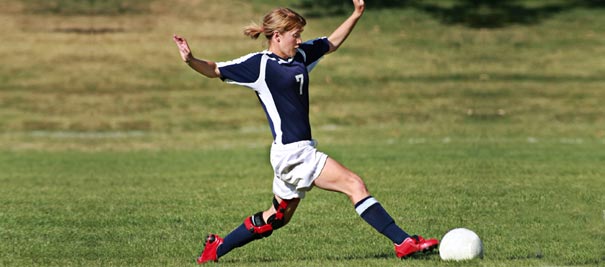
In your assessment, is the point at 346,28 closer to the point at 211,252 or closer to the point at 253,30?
the point at 253,30

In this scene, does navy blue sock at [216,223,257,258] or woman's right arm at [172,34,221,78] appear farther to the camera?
navy blue sock at [216,223,257,258]

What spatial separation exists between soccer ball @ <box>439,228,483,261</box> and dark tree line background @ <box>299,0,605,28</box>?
25.5m

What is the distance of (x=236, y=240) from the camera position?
350 inches

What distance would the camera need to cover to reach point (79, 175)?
17.2 meters

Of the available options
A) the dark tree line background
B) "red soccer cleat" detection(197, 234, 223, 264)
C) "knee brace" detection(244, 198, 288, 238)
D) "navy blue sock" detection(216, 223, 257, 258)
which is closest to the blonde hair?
"knee brace" detection(244, 198, 288, 238)

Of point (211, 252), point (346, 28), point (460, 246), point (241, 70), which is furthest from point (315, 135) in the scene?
point (460, 246)

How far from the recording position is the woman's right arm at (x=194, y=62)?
8133 millimetres

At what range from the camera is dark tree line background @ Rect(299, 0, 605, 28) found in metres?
34.1

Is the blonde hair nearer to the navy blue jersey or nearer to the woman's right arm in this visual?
the navy blue jersey

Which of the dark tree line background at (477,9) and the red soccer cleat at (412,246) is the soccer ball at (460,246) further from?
the dark tree line background at (477,9)

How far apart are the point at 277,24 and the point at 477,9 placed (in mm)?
27694

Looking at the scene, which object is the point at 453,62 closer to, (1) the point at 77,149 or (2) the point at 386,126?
(2) the point at 386,126

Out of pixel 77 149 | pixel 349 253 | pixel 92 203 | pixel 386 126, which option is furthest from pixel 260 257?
pixel 386 126

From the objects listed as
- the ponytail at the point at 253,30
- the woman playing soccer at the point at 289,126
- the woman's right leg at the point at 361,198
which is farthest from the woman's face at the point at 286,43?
the woman's right leg at the point at 361,198
